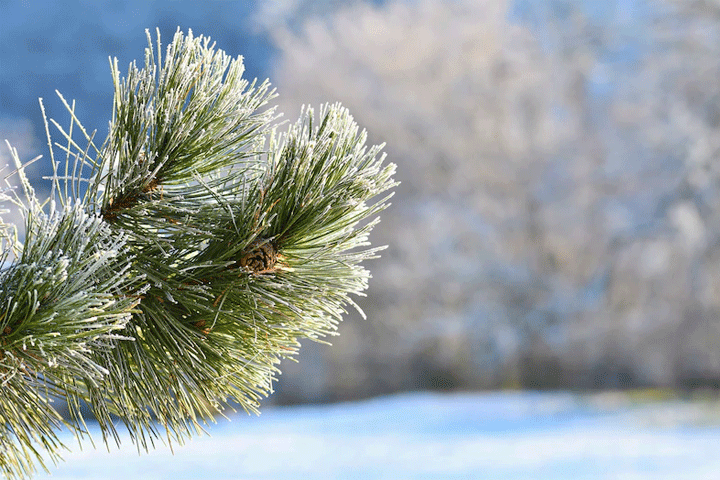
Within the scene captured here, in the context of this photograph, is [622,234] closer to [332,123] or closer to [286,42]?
[286,42]

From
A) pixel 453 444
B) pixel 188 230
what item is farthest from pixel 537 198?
pixel 188 230

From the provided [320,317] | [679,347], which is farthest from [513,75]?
[320,317]

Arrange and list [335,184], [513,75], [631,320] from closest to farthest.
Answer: [335,184] → [631,320] → [513,75]

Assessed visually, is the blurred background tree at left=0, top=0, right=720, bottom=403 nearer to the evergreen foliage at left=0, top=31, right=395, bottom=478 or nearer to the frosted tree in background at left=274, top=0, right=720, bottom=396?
the frosted tree in background at left=274, top=0, right=720, bottom=396

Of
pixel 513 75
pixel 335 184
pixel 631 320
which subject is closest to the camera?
pixel 335 184

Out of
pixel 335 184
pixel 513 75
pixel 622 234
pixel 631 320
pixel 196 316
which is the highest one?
pixel 513 75

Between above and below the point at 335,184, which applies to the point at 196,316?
below
